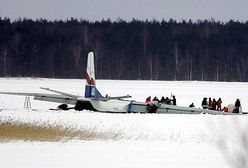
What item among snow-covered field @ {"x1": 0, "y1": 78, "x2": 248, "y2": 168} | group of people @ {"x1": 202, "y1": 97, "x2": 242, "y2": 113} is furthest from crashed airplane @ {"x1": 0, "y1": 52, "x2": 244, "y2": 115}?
group of people @ {"x1": 202, "y1": 97, "x2": 242, "y2": 113}

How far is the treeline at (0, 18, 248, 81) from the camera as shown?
9931 cm

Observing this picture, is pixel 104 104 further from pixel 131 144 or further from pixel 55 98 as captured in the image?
pixel 131 144

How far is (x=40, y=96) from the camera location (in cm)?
2720

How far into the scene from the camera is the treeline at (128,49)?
3910 inches

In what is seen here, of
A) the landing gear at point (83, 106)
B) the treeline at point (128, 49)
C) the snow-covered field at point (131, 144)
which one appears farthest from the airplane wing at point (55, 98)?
the treeline at point (128, 49)

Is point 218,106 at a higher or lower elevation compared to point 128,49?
lower

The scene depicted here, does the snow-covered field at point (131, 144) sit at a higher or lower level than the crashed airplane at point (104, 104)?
lower

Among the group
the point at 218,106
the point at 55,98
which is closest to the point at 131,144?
the point at 55,98

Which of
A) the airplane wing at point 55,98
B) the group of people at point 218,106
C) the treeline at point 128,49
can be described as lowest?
the group of people at point 218,106

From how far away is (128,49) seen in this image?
110625 mm

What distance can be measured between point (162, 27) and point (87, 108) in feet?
318

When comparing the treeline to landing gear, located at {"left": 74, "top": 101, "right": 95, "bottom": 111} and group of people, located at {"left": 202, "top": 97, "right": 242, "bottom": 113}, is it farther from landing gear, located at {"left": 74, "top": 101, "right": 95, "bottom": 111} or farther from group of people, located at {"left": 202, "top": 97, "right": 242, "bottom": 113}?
landing gear, located at {"left": 74, "top": 101, "right": 95, "bottom": 111}

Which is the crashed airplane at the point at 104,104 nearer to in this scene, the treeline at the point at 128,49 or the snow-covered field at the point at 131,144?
the snow-covered field at the point at 131,144

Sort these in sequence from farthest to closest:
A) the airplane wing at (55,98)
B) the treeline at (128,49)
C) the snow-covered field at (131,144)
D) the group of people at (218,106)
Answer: the treeline at (128,49)
the airplane wing at (55,98)
the group of people at (218,106)
the snow-covered field at (131,144)
